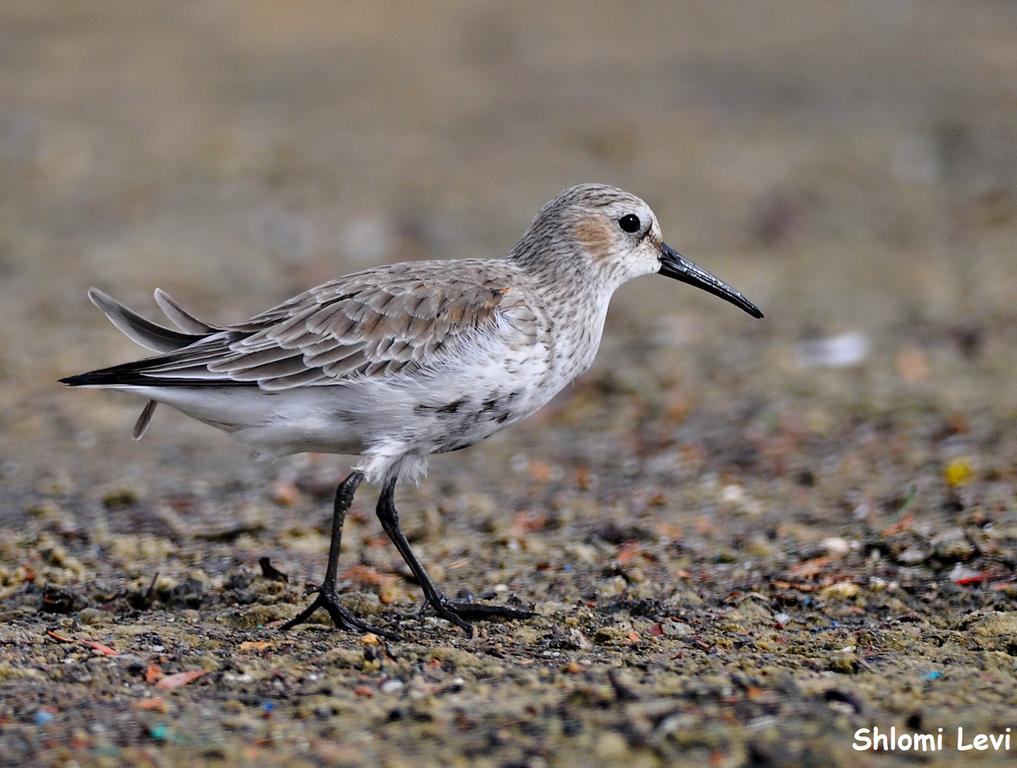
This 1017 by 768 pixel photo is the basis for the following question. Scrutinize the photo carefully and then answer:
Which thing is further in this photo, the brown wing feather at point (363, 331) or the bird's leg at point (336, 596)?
the brown wing feather at point (363, 331)

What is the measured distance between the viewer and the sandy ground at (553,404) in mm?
4488

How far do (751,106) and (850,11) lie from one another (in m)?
3.39

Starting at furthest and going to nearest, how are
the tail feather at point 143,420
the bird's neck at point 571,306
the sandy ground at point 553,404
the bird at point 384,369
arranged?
the tail feather at point 143,420 < the bird's neck at point 571,306 < the bird at point 384,369 < the sandy ground at point 553,404

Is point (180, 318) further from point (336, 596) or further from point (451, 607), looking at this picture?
point (451, 607)

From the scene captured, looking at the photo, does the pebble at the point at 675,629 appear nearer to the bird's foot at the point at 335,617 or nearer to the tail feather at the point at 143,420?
the bird's foot at the point at 335,617

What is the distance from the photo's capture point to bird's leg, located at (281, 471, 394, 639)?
5.41 m

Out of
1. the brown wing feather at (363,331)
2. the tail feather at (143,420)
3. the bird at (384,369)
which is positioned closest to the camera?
the bird at (384,369)

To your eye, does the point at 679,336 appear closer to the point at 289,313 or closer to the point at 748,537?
the point at 748,537

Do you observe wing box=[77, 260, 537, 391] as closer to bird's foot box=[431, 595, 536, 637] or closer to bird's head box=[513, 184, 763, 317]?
bird's head box=[513, 184, 763, 317]

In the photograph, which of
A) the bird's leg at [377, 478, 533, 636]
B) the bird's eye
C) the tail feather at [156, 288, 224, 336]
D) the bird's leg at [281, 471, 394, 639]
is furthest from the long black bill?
the tail feather at [156, 288, 224, 336]

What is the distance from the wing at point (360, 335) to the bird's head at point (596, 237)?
387mm

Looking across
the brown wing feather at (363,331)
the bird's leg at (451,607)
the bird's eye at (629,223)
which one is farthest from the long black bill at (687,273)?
the bird's leg at (451,607)

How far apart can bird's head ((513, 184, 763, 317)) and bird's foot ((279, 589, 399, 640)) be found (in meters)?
1.76

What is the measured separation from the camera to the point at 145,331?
6027 mm
